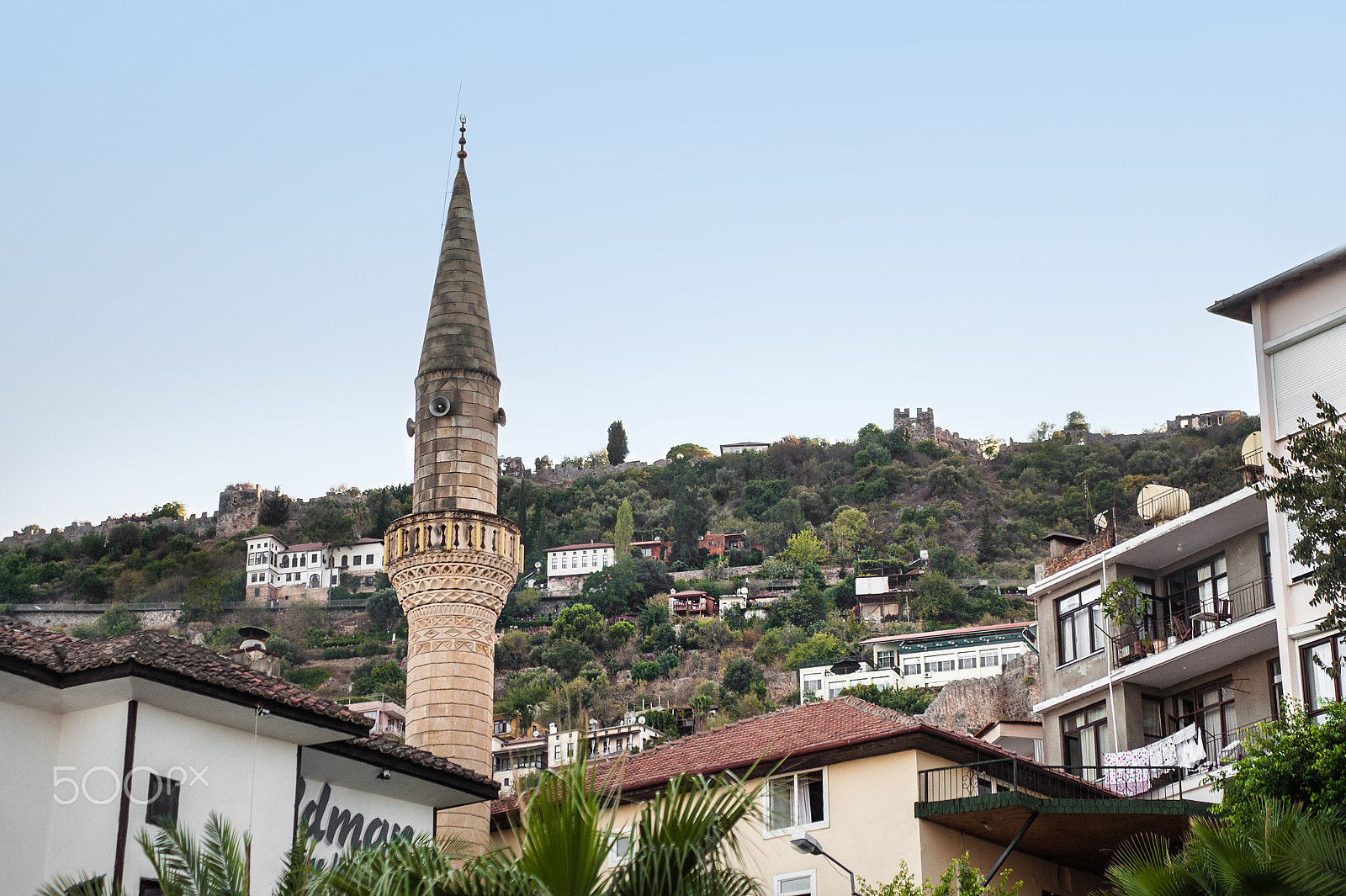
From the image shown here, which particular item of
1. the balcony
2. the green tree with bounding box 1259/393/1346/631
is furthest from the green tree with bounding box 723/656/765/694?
the green tree with bounding box 1259/393/1346/631

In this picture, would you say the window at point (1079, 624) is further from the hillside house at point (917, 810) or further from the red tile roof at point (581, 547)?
the red tile roof at point (581, 547)

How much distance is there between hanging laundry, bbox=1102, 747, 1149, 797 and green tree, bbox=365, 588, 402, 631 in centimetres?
12203

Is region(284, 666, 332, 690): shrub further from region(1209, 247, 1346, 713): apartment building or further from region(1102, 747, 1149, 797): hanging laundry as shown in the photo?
region(1209, 247, 1346, 713): apartment building

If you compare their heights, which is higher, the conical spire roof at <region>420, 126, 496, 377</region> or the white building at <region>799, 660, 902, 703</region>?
the white building at <region>799, 660, 902, 703</region>

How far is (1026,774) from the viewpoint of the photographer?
78.5ft

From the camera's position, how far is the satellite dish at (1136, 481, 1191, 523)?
32.7 metres

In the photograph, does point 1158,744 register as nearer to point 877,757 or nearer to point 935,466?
point 877,757

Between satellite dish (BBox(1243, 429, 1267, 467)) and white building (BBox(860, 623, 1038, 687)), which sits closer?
satellite dish (BBox(1243, 429, 1267, 467))

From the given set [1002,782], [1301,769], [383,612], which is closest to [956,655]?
[383,612]

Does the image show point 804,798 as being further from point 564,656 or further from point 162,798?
point 564,656

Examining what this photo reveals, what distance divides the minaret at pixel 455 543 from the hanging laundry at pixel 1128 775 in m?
11.6

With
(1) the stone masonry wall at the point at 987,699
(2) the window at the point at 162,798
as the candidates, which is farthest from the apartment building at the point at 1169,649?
(1) the stone masonry wall at the point at 987,699

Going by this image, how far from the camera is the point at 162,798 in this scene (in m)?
14.4

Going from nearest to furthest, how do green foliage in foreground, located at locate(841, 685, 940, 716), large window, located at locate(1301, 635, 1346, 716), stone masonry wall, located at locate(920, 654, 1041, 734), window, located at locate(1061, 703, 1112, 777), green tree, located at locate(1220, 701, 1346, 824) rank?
green tree, located at locate(1220, 701, 1346, 824) → large window, located at locate(1301, 635, 1346, 716) → window, located at locate(1061, 703, 1112, 777) → stone masonry wall, located at locate(920, 654, 1041, 734) → green foliage in foreground, located at locate(841, 685, 940, 716)
